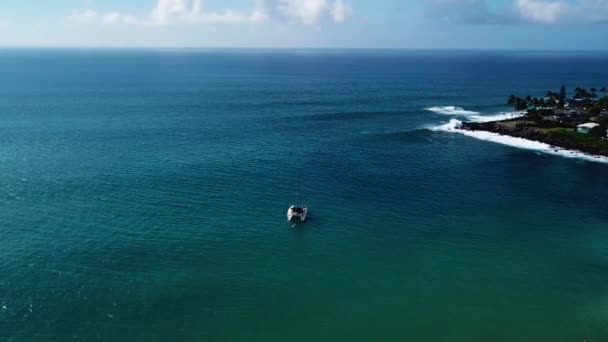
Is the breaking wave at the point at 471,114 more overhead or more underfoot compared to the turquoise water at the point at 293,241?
more overhead

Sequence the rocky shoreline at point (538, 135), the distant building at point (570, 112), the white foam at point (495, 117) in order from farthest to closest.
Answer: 1. the white foam at point (495, 117)
2. the distant building at point (570, 112)
3. the rocky shoreline at point (538, 135)

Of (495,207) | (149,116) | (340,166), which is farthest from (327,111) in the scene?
(495,207)

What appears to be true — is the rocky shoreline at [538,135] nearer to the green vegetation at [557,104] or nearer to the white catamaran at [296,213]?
the green vegetation at [557,104]

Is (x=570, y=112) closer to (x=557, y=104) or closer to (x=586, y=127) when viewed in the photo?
(x=557, y=104)

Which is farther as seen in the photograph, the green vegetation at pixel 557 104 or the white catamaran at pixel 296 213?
the green vegetation at pixel 557 104

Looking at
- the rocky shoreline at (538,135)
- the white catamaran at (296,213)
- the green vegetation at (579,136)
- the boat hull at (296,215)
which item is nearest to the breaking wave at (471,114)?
the rocky shoreline at (538,135)

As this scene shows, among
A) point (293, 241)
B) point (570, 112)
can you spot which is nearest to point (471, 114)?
point (570, 112)

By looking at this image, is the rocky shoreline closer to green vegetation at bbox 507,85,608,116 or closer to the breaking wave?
the breaking wave

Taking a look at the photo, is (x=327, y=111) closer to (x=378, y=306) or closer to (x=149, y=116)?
(x=149, y=116)
